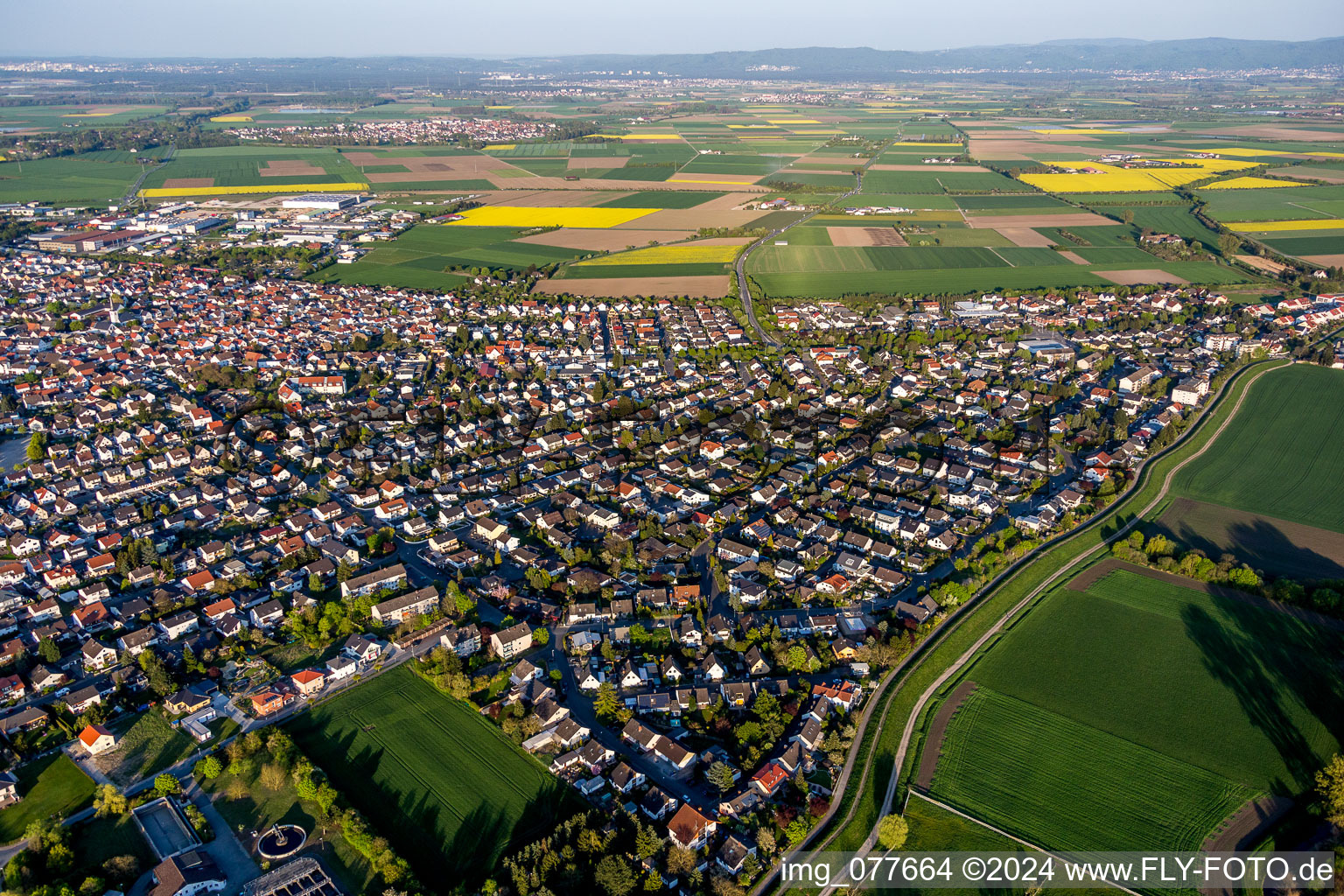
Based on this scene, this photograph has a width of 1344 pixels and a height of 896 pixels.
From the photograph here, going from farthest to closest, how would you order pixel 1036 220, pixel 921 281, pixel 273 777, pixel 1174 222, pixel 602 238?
pixel 1036 220 < pixel 1174 222 < pixel 602 238 < pixel 921 281 < pixel 273 777

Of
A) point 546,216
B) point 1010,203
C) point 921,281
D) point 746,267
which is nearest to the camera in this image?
point 921,281

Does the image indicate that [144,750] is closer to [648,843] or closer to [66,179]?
[648,843]

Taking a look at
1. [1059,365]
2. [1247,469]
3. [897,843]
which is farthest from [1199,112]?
[897,843]

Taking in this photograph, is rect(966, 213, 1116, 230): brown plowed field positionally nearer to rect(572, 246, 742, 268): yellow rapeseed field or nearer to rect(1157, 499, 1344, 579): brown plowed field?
rect(572, 246, 742, 268): yellow rapeseed field

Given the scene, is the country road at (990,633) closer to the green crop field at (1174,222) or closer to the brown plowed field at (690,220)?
the green crop field at (1174,222)

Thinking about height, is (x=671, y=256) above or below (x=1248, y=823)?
above

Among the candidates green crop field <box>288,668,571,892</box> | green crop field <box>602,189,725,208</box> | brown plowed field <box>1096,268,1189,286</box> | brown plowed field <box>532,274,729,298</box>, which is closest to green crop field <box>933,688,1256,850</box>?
green crop field <box>288,668,571,892</box>

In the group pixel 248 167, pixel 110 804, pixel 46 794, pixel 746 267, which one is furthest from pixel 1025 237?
pixel 248 167

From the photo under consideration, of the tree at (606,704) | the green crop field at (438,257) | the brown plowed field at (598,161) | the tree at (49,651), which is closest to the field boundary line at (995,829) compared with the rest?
the tree at (606,704)
